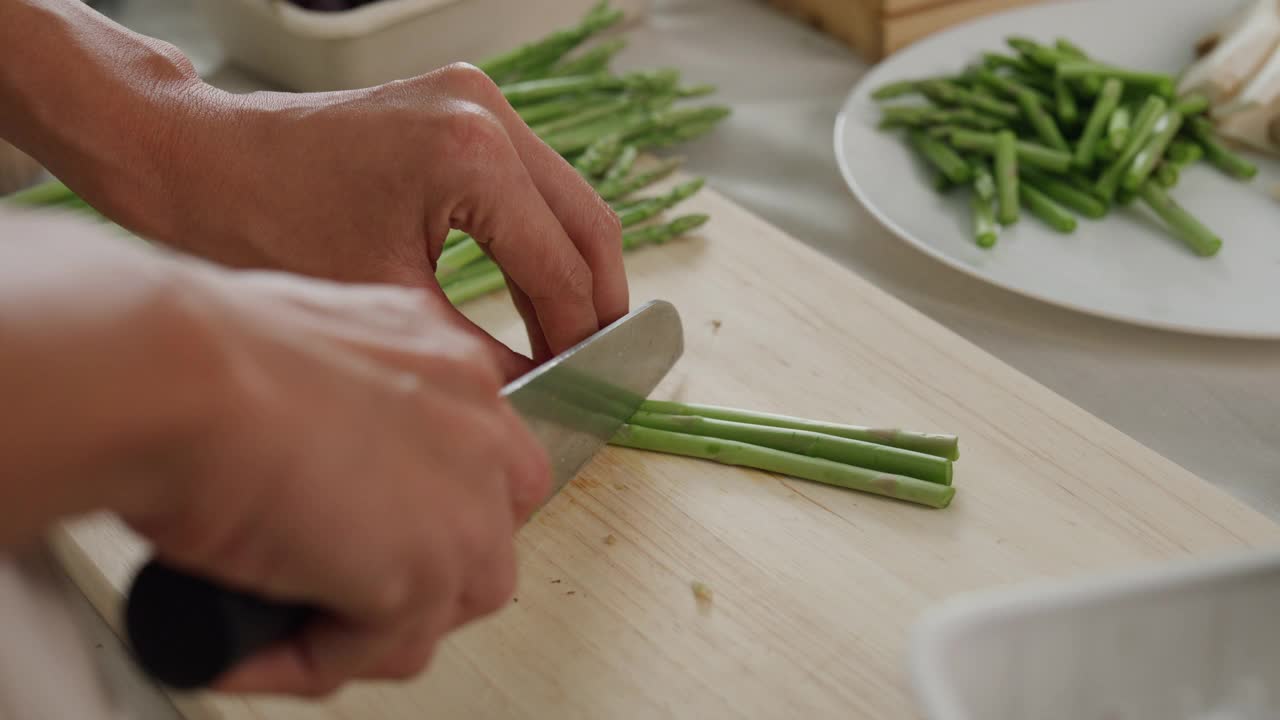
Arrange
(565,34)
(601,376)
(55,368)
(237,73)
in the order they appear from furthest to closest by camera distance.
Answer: (237,73), (565,34), (601,376), (55,368)

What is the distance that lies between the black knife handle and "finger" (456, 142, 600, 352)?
647mm

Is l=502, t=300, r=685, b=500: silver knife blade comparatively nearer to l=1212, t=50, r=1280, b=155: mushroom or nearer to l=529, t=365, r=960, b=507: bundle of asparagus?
l=529, t=365, r=960, b=507: bundle of asparagus

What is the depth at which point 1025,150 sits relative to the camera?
2.06 meters

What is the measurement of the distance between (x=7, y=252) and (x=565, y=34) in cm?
178

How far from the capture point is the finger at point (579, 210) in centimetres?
143

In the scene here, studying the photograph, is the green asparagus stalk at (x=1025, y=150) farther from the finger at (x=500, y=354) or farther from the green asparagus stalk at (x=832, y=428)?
the finger at (x=500, y=354)

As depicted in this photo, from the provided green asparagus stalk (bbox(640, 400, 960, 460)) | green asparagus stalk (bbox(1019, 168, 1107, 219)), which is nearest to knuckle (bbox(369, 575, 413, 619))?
green asparagus stalk (bbox(640, 400, 960, 460))

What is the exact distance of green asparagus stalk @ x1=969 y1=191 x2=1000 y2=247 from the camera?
1890 mm

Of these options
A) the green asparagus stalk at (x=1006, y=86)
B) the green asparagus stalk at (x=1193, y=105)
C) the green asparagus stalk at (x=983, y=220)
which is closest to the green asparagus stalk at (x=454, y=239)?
the green asparagus stalk at (x=983, y=220)

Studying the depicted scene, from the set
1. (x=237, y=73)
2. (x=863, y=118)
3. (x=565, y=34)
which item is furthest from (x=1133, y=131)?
(x=237, y=73)

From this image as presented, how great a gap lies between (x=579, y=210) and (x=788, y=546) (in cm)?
51

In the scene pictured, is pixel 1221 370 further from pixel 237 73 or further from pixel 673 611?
pixel 237 73

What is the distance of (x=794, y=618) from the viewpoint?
1.29m

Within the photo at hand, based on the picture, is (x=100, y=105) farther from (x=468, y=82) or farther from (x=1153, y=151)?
(x=1153, y=151)
